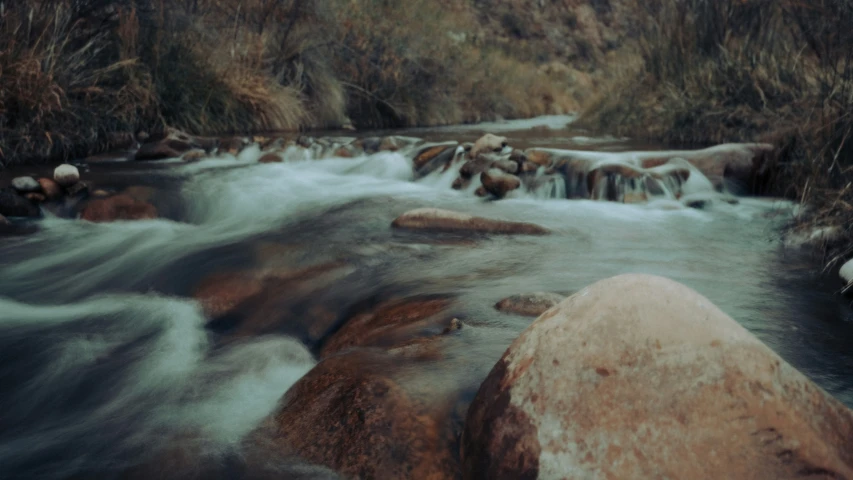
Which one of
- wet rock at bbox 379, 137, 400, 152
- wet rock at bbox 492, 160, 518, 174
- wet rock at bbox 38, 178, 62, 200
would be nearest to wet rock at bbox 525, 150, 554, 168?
wet rock at bbox 492, 160, 518, 174

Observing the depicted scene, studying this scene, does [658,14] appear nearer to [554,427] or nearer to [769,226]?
[769,226]

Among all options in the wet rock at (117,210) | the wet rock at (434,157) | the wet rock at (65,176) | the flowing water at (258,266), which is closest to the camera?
the flowing water at (258,266)

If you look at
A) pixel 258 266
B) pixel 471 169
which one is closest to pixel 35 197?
pixel 258 266

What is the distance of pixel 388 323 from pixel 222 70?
606 centimetres

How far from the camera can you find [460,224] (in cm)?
396

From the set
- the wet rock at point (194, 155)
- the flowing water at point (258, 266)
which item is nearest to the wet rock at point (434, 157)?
the flowing water at point (258, 266)

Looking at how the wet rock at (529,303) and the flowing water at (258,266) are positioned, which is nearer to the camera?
the flowing water at (258,266)

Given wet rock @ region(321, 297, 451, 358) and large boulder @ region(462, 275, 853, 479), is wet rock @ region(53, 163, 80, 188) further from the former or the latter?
large boulder @ region(462, 275, 853, 479)

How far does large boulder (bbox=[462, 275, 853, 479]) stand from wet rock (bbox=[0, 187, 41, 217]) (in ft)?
12.3

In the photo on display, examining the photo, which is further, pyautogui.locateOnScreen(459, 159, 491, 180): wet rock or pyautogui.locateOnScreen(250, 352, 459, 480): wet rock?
pyautogui.locateOnScreen(459, 159, 491, 180): wet rock

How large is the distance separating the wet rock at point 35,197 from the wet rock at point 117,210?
278mm

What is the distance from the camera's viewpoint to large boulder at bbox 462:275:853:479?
4.41 feet

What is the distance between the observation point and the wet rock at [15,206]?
4.34 metres

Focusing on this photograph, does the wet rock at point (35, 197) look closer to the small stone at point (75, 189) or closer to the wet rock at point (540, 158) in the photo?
the small stone at point (75, 189)
